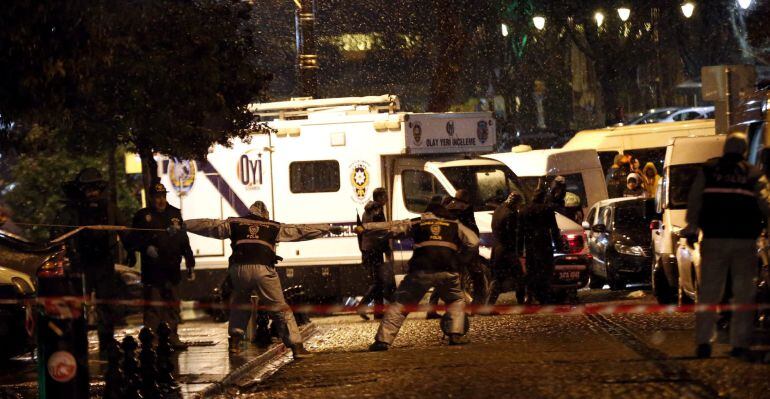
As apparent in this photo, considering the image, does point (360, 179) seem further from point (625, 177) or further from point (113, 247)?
point (625, 177)

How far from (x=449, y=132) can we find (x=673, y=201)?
4.37 meters

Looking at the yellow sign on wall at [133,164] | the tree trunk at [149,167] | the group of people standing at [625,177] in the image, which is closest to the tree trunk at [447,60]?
the group of people standing at [625,177]

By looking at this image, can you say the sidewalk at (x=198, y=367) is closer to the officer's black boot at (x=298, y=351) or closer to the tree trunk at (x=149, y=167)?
the officer's black boot at (x=298, y=351)

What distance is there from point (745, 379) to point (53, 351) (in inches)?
198

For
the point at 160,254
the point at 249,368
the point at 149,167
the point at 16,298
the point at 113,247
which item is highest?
the point at 149,167

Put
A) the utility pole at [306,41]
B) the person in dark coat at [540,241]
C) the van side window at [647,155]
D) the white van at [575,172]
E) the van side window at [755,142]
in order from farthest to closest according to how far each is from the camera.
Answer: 1. the van side window at [647,155]
2. the white van at [575,172]
3. the utility pole at [306,41]
4. the person in dark coat at [540,241]
5. the van side window at [755,142]

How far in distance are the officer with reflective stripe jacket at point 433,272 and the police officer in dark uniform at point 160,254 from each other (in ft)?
6.90

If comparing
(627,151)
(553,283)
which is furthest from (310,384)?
(627,151)

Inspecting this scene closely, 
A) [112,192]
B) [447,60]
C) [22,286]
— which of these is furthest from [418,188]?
[447,60]

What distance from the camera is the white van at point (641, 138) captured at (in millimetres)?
29109

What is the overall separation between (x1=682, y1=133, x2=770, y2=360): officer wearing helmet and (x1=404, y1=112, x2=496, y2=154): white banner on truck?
868 cm

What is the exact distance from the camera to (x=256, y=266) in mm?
12781

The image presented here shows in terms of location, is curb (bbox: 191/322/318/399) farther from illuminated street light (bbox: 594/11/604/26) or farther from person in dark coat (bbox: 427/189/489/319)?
illuminated street light (bbox: 594/11/604/26)

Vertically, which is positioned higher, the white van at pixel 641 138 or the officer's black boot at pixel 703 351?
the white van at pixel 641 138
